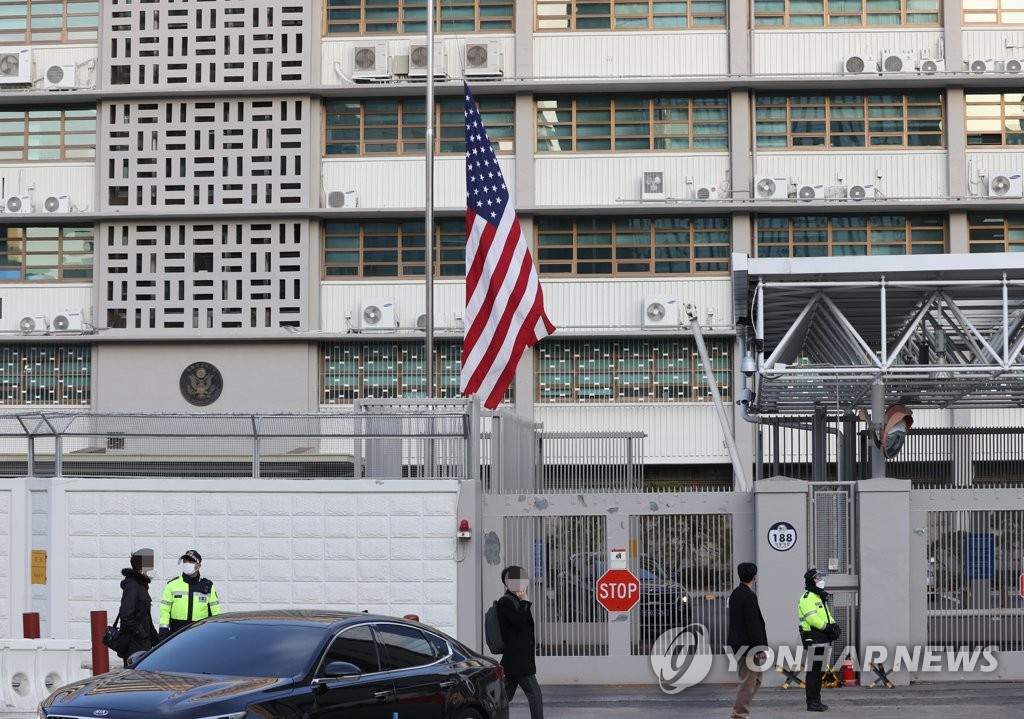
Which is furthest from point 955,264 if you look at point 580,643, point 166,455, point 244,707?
point 244,707

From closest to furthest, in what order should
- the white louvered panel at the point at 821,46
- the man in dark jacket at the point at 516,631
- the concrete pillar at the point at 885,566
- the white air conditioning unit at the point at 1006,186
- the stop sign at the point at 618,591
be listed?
the man in dark jacket at the point at 516,631, the concrete pillar at the point at 885,566, the stop sign at the point at 618,591, the white air conditioning unit at the point at 1006,186, the white louvered panel at the point at 821,46

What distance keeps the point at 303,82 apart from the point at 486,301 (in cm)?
1708

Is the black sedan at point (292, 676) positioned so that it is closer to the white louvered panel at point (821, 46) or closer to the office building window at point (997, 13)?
the white louvered panel at point (821, 46)

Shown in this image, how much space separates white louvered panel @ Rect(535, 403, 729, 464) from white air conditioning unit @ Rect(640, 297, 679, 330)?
201 cm

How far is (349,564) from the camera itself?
18.4m

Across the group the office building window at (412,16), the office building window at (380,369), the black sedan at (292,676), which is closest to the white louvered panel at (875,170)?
the office building window at (412,16)

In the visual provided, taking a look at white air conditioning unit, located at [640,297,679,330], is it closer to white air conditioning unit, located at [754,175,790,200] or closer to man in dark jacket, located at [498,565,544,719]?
white air conditioning unit, located at [754,175,790,200]

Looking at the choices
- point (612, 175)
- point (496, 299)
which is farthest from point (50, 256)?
point (496, 299)

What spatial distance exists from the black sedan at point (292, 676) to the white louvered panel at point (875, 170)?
2570cm

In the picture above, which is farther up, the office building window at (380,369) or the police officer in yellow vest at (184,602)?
the office building window at (380,369)

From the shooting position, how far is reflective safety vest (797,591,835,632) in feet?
52.3

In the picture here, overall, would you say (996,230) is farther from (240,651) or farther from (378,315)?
(240,651)

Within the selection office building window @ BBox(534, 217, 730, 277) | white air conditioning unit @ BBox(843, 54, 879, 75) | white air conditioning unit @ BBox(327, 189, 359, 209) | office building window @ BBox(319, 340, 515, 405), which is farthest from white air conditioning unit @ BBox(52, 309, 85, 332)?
white air conditioning unit @ BBox(843, 54, 879, 75)

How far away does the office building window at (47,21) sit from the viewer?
120 ft
